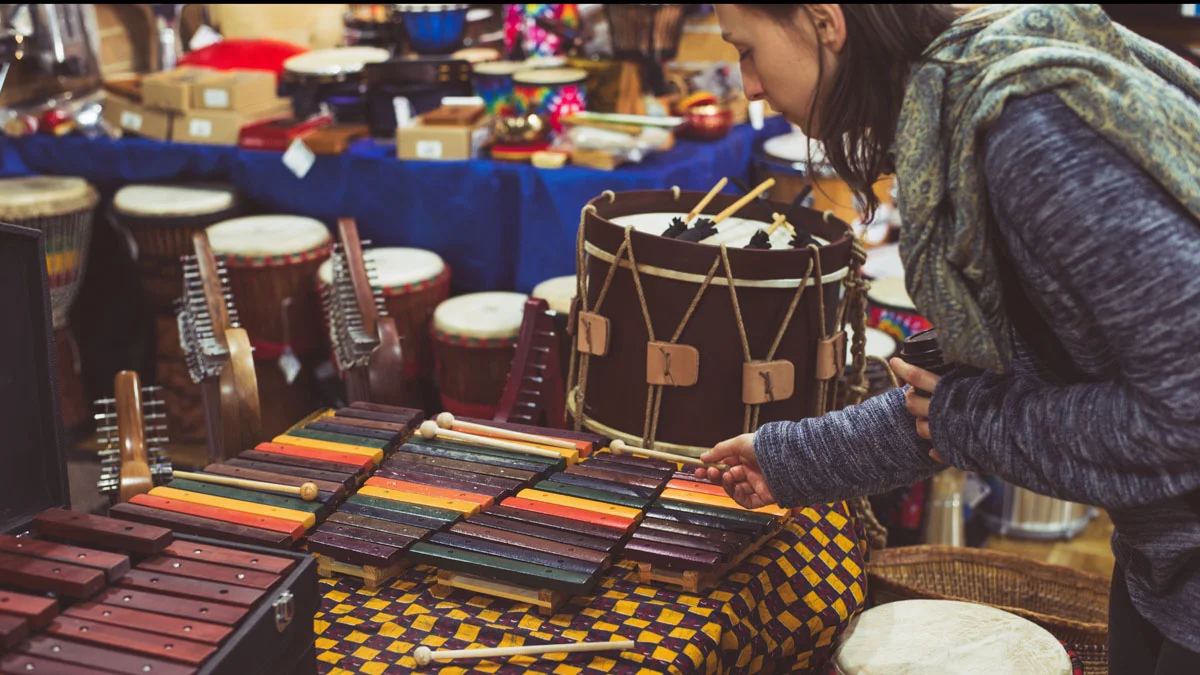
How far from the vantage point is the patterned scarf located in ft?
3.90

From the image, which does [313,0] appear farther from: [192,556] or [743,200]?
[192,556]

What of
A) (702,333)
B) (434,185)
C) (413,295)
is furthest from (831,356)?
(434,185)

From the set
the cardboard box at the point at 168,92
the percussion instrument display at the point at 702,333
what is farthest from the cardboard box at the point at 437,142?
the percussion instrument display at the point at 702,333

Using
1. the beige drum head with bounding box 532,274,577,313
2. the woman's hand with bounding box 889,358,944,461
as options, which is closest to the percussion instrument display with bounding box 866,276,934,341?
the beige drum head with bounding box 532,274,577,313

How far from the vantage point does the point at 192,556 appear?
159 cm

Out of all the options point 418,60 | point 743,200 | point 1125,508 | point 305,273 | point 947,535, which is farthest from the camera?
point 418,60

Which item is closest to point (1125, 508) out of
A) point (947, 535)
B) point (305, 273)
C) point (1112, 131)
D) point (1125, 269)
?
point (1125, 269)

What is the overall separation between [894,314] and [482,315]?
1.32 metres

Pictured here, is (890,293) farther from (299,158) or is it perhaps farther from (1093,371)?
(1093,371)

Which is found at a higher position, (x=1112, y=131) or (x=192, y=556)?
(x=1112, y=131)

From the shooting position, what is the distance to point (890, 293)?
3721mm

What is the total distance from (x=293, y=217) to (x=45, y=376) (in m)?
2.51

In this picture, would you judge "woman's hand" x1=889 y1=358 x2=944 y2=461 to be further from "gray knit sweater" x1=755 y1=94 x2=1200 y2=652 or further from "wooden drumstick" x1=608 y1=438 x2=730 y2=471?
"wooden drumstick" x1=608 y1=438 x2=730 y2=471

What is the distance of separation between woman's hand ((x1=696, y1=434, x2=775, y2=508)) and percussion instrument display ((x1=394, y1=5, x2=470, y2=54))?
3.15m
